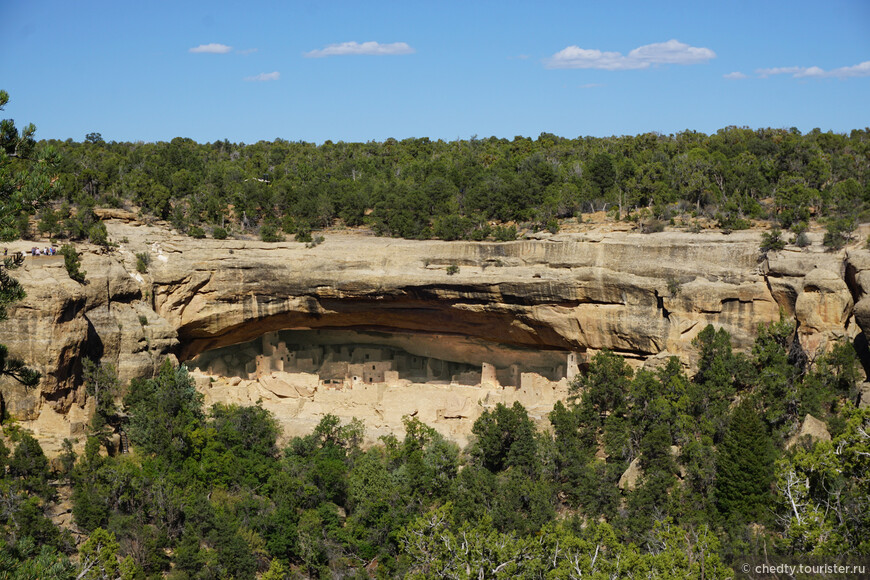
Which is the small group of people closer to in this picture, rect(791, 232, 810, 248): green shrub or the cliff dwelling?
the cliff dwelling

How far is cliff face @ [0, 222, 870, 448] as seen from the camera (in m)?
23.2

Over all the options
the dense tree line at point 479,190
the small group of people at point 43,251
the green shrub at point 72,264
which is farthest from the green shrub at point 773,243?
the small group of people at point 43,251

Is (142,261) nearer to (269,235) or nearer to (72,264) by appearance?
(72,264)

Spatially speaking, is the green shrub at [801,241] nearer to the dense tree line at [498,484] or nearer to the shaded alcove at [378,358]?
the dense tree line at [498,484]

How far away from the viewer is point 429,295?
26.3 meters

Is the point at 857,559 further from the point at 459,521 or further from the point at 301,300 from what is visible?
the point at 301,300

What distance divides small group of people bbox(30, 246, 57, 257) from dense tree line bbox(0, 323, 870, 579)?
3.16 m

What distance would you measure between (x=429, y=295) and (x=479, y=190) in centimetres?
528

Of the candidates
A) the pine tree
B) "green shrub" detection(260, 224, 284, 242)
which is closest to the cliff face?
"green shrub" detection(260, 224, 284, 242)

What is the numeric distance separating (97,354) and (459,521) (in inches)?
386

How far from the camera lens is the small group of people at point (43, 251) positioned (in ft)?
81.6

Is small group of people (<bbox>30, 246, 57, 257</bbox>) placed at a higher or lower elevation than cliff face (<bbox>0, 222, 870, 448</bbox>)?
higher

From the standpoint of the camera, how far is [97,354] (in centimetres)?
2462

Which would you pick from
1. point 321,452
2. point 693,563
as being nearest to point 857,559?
point 693,563
